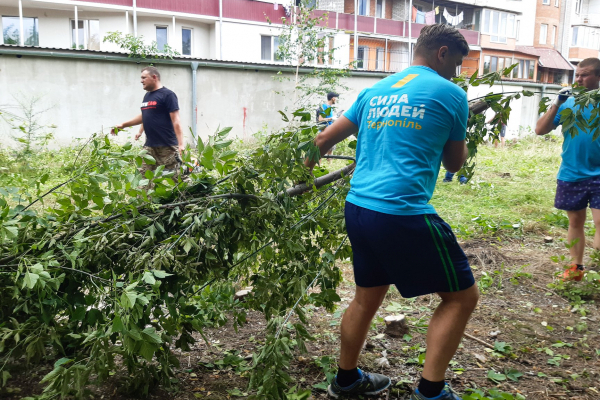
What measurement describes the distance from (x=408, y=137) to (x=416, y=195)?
26cm

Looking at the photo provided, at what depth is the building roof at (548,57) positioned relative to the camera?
41469mm

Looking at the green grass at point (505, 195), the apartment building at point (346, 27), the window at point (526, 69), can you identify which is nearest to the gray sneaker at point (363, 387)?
the green grass at point (505, 195)

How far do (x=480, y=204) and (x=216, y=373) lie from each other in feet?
19.5

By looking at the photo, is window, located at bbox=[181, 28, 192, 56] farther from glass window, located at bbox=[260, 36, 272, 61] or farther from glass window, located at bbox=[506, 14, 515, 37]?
glass window, located at bbox=[506, 14, 515, 37]

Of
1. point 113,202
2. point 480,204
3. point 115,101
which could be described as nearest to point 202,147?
point 113,202

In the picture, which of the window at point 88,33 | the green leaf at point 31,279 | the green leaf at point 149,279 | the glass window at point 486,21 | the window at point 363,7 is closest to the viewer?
the green leaf at point 149,279

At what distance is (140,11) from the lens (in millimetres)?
23750

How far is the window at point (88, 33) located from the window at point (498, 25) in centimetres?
2691

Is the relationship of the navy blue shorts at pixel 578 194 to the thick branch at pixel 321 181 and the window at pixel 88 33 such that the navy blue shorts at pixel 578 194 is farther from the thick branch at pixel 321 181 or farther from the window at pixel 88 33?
the window at pixel 88 33

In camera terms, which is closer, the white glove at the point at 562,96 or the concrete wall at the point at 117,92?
the white glove at the point at 562,96

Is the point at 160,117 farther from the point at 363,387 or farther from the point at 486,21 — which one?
the point at 486,21

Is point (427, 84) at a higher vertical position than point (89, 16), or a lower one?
lower

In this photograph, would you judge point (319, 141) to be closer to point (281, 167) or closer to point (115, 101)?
point (281, 167)

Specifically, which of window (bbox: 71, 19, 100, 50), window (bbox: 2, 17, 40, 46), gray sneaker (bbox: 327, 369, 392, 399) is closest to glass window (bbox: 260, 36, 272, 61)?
window (bbox: 71, 19, 100, 50)
